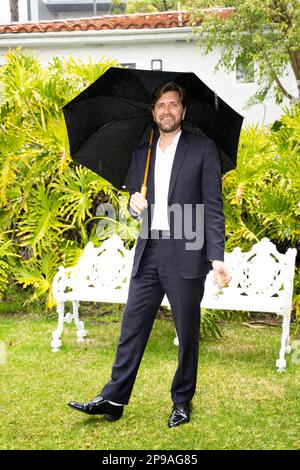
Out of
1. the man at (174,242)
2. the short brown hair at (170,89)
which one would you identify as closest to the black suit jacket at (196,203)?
the man at (174,242)

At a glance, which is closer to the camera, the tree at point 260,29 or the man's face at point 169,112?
the man's face at point 169,112

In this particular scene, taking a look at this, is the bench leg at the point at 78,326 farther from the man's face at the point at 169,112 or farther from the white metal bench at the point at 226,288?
the man's face at the point at 169,112

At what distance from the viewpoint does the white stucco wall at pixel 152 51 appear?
17.2 meters

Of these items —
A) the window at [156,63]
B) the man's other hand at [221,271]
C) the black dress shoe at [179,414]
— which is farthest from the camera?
the window at [156,63]

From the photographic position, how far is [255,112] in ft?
57.7

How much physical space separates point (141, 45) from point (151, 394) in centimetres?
1398

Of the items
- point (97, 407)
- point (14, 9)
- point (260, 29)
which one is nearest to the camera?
point (97, 407)

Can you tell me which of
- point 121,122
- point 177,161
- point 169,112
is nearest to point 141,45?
point 121,122

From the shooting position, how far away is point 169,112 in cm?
407

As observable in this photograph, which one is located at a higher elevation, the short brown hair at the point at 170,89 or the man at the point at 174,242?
the short brown hair at the point at 170,89

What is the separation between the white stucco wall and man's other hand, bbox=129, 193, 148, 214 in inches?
537

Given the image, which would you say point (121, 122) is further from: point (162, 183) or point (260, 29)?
point (260, 29)
